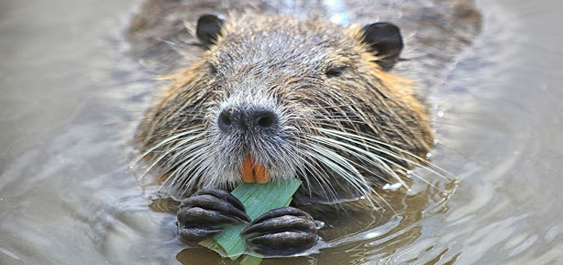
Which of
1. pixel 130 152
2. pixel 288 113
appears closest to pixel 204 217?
pixel 288 113

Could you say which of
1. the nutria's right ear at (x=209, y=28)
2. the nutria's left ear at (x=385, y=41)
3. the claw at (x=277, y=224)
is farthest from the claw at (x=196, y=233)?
the nutria's left ear at (x=385, y=41)

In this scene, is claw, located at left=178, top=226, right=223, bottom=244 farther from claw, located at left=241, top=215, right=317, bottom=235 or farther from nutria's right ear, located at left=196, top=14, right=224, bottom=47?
nutria's right ear, located at left=196, top=14, right=224, bottom=47

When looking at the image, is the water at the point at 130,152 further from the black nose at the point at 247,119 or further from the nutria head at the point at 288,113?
the black nose at the point at 247,119

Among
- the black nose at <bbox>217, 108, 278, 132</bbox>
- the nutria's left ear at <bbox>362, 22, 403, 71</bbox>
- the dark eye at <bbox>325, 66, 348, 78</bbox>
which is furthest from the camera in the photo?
the nutria's left ear at <bbox>362, 22, 403, 71</bbox>

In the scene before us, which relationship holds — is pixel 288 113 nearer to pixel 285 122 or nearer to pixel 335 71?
pixel 285 122

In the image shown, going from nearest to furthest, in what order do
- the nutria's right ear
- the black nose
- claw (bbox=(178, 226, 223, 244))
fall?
the black nose < claw (bbox=(178, 226, 223, 244)) < the nutria's right ear

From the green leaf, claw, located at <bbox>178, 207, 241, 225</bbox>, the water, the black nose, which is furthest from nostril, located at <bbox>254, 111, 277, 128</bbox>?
the water

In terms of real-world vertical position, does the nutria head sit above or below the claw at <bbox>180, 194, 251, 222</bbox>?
above

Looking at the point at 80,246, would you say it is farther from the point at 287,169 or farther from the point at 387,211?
the point at 387,211

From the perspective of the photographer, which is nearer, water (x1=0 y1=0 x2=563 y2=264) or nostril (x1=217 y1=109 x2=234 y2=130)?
nostril (x1=217 y1=109 x2=234 y2=130)
